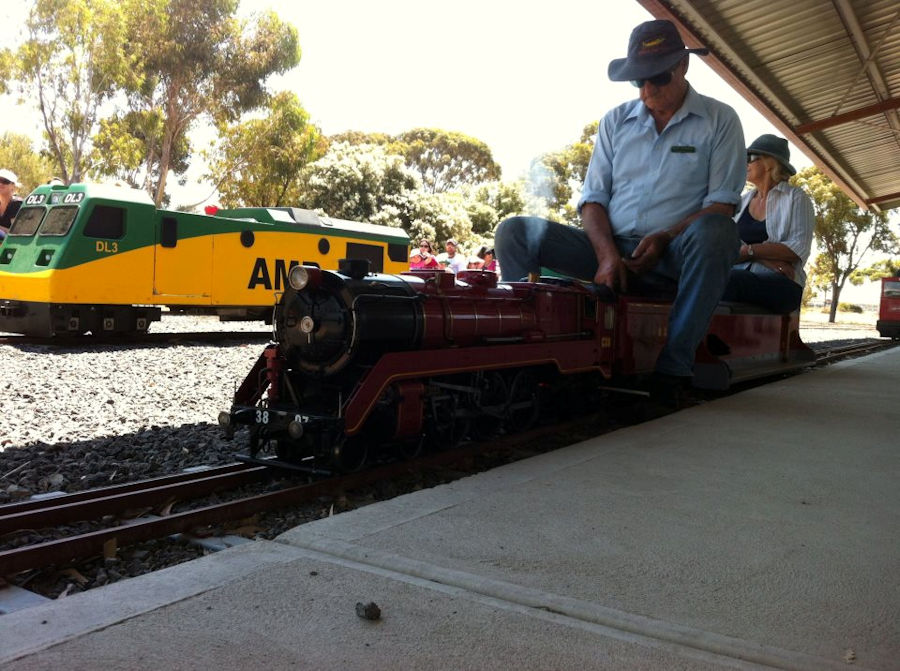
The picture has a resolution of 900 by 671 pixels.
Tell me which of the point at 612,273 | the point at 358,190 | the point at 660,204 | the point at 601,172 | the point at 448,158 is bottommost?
the point at 612,273

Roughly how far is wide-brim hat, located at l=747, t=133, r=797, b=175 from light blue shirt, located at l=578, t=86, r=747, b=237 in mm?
2166

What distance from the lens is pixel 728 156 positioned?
4.46 meters

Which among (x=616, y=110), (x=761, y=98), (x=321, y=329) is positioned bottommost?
(x=321, y=329)

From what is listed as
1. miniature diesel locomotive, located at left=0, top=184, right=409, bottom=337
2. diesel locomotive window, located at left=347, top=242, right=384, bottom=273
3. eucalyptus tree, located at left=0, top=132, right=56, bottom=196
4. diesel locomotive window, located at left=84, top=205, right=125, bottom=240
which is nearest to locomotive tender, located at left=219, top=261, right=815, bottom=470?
miniature diesel locomotive, located at left=0, top=184, right=409, bottom=337

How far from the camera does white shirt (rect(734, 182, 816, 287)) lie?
20.9 ft

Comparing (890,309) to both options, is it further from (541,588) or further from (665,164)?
(541,588)

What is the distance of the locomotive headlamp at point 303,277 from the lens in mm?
3525

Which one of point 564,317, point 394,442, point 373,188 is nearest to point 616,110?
point 564,317

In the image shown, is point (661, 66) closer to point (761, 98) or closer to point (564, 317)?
point (564, 317)

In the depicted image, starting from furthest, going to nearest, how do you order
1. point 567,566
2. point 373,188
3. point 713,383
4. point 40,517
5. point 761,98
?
point 373,188 → point 761,98 → point 713,383 → point 40,517 → point 567,566

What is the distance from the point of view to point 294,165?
82.7 feet

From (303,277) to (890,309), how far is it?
65.5 feet

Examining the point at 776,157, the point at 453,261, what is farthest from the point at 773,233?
the point at 453,261

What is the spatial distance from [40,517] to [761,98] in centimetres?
1270
